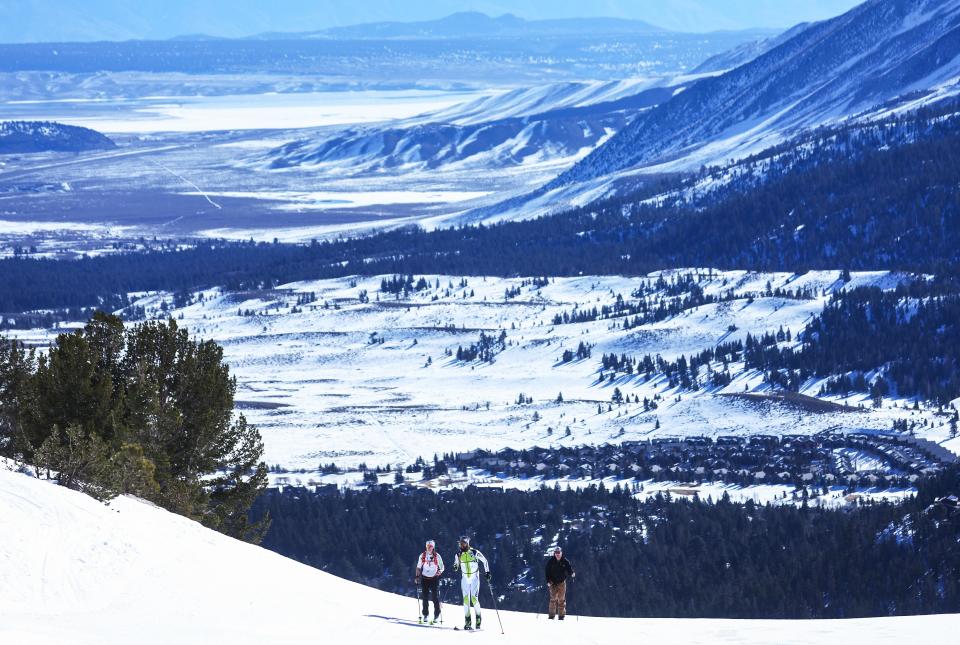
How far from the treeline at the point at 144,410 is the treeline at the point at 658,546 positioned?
9.03 m

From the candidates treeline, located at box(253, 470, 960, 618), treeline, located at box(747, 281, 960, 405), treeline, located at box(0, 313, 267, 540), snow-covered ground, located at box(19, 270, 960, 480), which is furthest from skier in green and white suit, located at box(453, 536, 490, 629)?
treeline, located at box(747, 281, 960, 405)

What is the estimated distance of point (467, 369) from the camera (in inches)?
5714

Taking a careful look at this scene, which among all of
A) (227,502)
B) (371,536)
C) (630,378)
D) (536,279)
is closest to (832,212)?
(536,279)

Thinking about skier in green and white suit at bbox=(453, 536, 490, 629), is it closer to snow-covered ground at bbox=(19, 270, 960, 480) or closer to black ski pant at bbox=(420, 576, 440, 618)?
black ski pant at bbox=(420, 576, 440, 618)

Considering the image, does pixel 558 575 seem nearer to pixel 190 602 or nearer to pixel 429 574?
pixel 429 574

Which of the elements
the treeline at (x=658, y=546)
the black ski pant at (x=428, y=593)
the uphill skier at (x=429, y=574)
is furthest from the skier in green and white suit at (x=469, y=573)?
the treeline at (x=658, y=546)

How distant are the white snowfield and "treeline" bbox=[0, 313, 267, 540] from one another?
19.4ft

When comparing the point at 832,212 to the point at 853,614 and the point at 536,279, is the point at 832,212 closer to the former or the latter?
the point at 536,279

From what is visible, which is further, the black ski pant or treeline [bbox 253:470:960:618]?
treeline [bbox 253:470:960:618]

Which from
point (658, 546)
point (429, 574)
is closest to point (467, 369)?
point (658, 546)

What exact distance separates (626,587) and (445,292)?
113m

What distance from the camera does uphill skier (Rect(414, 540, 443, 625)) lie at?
4031cm

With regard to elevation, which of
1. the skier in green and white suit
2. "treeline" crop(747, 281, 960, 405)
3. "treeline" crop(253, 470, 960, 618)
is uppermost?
the skier in green and white suit

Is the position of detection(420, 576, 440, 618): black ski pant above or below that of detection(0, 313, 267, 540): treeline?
below
